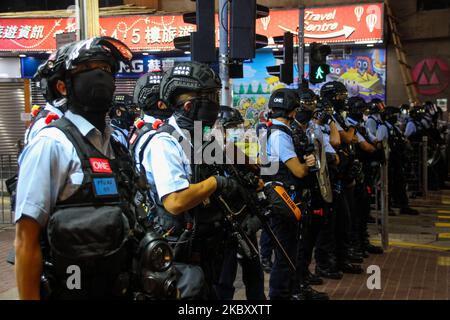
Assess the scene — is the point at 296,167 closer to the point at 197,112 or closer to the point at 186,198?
the point at 197,112

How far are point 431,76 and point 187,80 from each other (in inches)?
629

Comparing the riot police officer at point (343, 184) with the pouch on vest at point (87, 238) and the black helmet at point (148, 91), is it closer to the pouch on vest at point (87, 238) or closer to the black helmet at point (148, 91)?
the black helmet at point (148, 91)

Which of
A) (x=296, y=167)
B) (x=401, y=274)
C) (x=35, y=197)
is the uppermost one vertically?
(x=35, y=197)

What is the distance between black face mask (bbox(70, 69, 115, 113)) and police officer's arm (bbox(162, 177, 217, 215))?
2.95 ft

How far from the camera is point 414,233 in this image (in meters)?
10.3

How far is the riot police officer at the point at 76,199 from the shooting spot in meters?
2.45

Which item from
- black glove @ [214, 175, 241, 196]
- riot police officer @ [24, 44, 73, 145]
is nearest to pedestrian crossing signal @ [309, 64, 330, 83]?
black glove @ [214, 175, 241, 196]

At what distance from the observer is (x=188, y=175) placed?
3686 mm

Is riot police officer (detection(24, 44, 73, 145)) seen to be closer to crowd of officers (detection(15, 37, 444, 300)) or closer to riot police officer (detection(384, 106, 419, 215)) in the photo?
crowd of officers (detection(15, 37, 444, 300))

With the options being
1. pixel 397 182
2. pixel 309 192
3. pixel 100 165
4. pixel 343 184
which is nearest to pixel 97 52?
pixel 100 165

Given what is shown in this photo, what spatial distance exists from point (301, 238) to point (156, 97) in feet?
6.97

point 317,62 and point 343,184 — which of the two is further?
point 317,62
